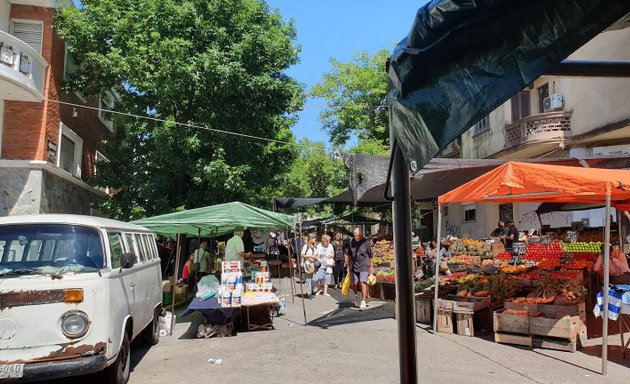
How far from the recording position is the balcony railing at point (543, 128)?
57.6 ft

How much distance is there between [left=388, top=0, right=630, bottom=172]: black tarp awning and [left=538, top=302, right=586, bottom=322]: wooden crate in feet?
22.7

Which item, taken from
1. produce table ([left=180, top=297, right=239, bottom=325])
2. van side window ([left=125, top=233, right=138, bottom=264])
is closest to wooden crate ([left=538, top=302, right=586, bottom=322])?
produce table ([left=180, top=297, right=239, bottom=325])

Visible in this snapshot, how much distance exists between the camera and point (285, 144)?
1812 centimetres

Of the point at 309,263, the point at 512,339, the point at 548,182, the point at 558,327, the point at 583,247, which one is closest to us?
the point at 548,182

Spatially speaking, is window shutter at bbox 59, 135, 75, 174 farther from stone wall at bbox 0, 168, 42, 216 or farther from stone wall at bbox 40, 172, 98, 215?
stone wall at bbox 0, 168, 42, 216

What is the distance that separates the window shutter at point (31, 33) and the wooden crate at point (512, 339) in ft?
49.7

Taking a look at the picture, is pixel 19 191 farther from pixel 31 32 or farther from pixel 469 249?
pixel 469 249

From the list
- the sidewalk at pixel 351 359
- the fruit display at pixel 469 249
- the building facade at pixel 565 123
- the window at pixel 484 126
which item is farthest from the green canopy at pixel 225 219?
the window at pixel 484 126

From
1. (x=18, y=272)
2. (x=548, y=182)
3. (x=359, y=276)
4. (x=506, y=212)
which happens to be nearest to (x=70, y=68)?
(x=359, y=276)

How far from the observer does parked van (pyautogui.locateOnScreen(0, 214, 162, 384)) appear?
5.10 meters

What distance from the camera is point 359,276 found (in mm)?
11672

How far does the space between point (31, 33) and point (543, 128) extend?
694 inches

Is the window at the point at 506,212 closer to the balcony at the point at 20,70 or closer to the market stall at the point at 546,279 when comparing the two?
the market stall at the point at 546,279

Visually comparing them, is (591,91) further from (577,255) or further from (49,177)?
(49,177)
